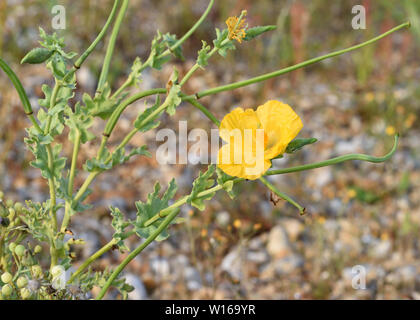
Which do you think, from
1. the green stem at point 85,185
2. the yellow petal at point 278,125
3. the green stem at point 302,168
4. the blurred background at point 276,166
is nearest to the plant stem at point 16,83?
the green stem at point 85,185

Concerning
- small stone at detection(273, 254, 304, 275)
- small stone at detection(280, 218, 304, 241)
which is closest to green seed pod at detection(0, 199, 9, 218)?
small stone at detection(273, 254, 304, 275)

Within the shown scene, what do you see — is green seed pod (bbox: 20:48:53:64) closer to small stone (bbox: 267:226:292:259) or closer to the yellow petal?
the yellow petal

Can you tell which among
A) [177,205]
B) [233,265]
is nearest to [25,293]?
[177,205]

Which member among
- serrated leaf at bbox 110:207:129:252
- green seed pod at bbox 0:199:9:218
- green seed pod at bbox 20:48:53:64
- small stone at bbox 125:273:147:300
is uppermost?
green seed pod at bbox 20:48:53:64

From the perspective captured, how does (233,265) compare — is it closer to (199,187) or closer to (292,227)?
(292,227)

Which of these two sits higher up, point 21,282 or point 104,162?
point 104,162
